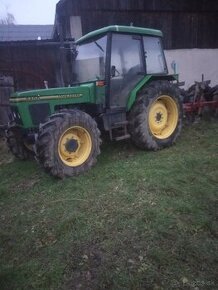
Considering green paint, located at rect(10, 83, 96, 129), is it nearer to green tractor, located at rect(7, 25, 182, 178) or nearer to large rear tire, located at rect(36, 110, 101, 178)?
green tractor, located at rect(7, 25, 182, 178)

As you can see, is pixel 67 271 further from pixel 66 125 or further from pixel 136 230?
pixel 66 125

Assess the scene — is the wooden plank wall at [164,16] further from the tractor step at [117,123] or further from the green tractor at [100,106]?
the tractor step at [117,123]

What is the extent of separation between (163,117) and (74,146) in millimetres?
2191

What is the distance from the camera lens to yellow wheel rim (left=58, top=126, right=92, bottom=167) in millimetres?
4886

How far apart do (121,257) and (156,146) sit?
10.4ft

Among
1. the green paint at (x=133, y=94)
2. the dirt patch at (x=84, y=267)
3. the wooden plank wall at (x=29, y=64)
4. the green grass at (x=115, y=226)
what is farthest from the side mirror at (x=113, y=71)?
the wooden plank wall at (x=29, y=64)

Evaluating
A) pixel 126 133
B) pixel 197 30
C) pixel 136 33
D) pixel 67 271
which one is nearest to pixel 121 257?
pixel 67 271

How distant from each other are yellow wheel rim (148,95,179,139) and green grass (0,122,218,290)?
758 millimetres

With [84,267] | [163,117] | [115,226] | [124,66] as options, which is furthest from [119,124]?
[84,267]

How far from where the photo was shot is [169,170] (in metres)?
4.86

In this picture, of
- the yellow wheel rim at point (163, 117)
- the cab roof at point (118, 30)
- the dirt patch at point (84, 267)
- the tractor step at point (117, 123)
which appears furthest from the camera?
the yellow wheel rim at point (163, 117)

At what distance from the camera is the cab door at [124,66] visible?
5414 millimetres

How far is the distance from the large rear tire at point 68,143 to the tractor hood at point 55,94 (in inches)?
16.4

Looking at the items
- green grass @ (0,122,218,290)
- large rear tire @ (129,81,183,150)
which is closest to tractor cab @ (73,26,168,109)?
large rear tire @ (129,81,183,150)
